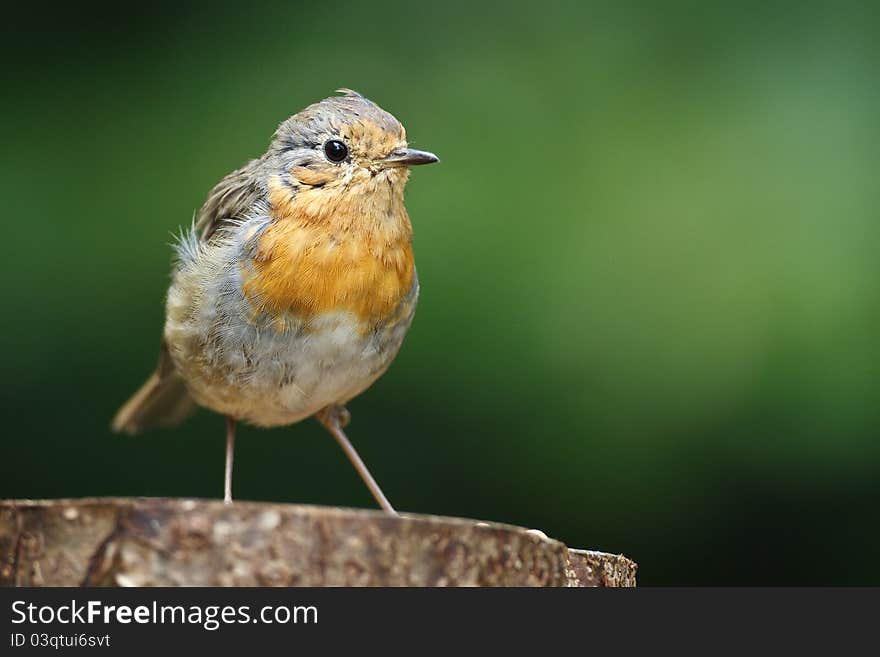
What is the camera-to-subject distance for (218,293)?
3582 mm

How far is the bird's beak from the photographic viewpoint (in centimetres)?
347

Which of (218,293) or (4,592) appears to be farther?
(218,293)

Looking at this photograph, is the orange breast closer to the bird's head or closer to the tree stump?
the bird's head

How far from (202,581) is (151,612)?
0.32ft

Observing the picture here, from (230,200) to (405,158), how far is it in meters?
0.66

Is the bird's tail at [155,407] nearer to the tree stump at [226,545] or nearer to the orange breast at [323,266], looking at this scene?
the orange breast at [323,266]

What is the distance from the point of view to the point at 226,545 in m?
2.04

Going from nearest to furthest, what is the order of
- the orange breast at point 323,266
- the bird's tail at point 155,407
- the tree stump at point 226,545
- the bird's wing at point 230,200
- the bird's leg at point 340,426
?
the tree stump at point 226,545 → the orange breast at point 323,266 → the bird's wing at point 230,200 → the bird's leg at point 340,426 → the bird's tail at point 155,407

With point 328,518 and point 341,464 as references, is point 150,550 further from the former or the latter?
point 341,464

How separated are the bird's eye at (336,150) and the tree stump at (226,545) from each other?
1.61 m

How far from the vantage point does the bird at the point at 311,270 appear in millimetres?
3445

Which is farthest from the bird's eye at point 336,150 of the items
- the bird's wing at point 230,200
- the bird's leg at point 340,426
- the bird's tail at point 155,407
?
the bird's tail at point 155,407

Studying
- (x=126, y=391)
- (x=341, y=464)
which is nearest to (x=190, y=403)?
(x=126, y=391)

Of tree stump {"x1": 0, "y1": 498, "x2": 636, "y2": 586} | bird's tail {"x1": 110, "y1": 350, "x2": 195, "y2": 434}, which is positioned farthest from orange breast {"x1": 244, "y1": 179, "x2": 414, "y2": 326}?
tree stump {"x1": 0, "y1": 498, "x2": 636, "y2": 586}
